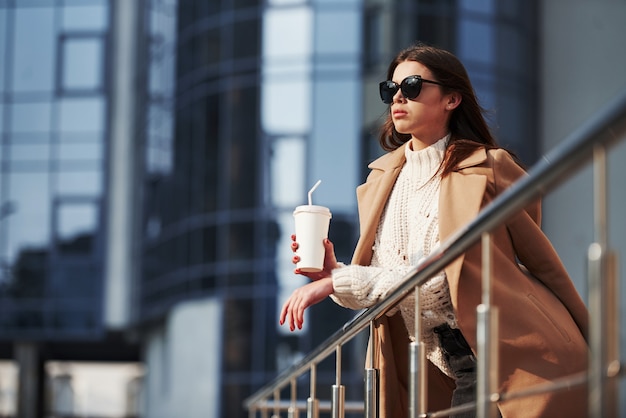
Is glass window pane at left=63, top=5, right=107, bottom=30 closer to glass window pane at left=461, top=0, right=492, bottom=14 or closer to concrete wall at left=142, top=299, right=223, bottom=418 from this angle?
concrete wall at left=142, top=299, right=223, bottom=418

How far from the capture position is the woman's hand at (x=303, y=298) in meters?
4.44

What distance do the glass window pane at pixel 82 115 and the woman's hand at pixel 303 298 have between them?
30.2 meters

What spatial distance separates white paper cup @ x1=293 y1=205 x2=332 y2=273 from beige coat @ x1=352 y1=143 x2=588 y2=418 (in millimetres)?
292

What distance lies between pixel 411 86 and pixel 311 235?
2.12 feet

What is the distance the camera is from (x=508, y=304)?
4152 mm

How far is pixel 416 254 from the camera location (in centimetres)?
455

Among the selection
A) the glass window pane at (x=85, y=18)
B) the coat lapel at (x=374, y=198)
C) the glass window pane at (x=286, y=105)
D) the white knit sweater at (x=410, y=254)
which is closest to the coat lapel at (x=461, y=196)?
the white knit sweater at (x=410, y=254)

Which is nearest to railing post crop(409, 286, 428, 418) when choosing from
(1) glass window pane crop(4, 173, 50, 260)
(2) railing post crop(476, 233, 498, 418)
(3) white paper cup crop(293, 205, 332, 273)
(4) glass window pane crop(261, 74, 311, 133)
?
(3) white paper cup crop(293, 205, 332, 273)

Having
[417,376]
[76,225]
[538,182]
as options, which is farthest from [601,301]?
[76,225]

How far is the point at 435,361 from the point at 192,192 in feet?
78.3

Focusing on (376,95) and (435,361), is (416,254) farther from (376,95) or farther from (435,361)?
(376,95)

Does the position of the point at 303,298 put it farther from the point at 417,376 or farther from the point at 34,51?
the point at 34,51

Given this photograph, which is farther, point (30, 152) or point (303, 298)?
point (30, 152)

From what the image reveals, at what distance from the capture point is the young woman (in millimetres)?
4117
